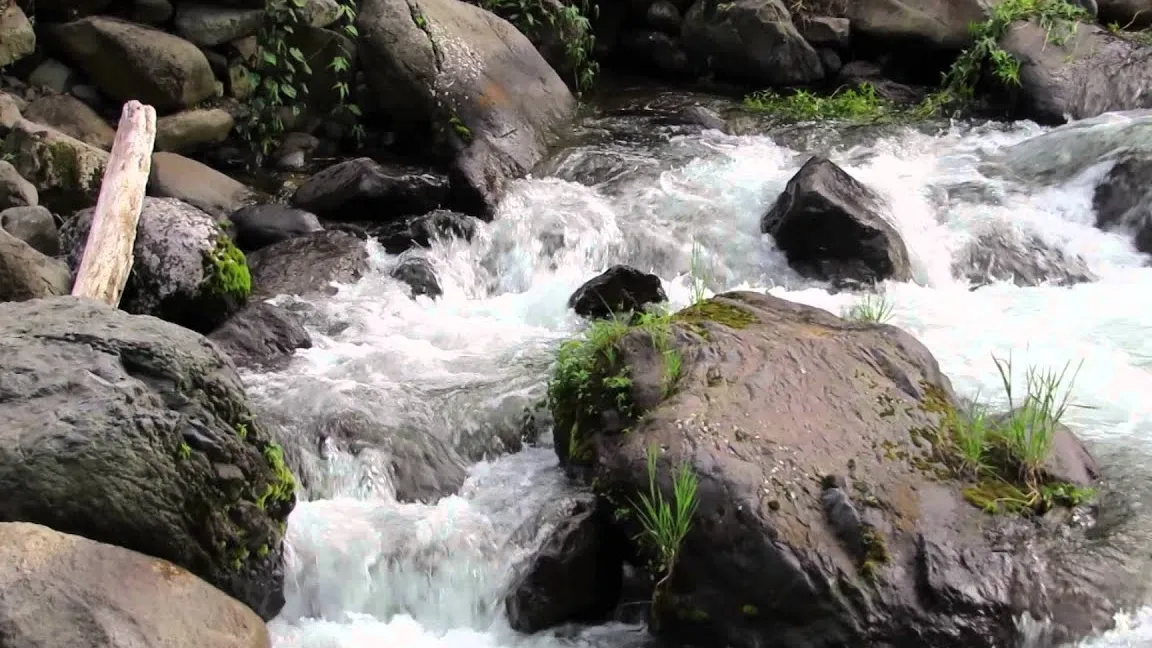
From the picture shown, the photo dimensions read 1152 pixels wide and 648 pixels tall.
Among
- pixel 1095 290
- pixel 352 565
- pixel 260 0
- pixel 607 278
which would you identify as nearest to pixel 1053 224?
pixel 1095 290

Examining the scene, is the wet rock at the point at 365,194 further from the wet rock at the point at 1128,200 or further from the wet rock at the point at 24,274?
the wet rock at the point at 1128,200

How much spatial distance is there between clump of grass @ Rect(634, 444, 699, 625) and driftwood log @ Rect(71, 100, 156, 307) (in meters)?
3.24

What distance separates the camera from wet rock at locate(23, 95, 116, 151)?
7539 mm

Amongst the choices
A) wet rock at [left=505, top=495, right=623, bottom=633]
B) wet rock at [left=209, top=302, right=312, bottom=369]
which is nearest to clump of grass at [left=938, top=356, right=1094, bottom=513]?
wet rock at [left=505, top=495, right=623, bottom=633]

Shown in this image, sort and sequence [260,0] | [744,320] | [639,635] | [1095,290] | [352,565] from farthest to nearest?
[260,0]
[1095,290]
[744,320]
[352,565]
[639,635]

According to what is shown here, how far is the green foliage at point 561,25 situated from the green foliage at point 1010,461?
7.26 m

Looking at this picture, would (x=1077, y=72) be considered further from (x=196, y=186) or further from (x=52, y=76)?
(x=52, y=76)

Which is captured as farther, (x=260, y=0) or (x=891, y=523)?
(x=260, y=0)

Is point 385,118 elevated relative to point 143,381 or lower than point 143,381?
lower

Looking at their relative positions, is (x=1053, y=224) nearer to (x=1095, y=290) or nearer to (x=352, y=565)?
(x=1095, y=290)

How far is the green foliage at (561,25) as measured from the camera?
412 inches

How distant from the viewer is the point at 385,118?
9336 millimetres

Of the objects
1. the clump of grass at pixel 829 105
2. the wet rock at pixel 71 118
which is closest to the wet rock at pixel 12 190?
the wet rock at pixel 71 118

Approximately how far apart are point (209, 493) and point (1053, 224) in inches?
269
